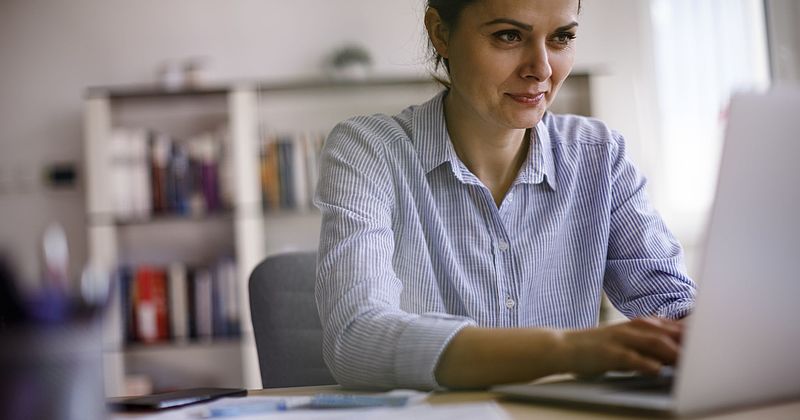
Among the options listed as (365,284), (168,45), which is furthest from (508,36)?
(168,45)

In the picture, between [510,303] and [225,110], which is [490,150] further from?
[225,110]

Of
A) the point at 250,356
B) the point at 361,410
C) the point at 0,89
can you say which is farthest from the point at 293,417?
the point at 0,89

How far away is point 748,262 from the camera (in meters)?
0.67

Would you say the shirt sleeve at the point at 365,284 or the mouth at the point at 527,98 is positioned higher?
the mouth at the point at 527,98

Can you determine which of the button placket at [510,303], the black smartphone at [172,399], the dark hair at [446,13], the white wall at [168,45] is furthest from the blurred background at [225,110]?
the black smartphone at [172,399]

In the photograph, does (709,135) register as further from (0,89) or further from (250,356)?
(0,89)

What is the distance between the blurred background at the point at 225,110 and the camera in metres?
3.66

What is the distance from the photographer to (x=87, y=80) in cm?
402

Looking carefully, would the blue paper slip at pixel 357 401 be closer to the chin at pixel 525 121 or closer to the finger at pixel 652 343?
the finger at pixel 652 343

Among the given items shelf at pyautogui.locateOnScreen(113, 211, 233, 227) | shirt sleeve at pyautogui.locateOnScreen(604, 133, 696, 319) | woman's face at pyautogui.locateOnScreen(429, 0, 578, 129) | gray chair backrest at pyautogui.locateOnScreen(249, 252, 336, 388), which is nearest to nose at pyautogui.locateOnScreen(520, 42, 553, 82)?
woman's face at pyautogui.locateOnScreen(429, 0, 578, 129)

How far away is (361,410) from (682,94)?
344 centimetres

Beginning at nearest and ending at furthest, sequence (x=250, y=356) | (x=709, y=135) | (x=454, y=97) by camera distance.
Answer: (x=454, y=97), (x=250, y=356), (x=709, y=135)

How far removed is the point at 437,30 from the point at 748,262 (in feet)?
3.40

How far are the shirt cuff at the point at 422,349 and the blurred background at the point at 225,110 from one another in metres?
2.77
